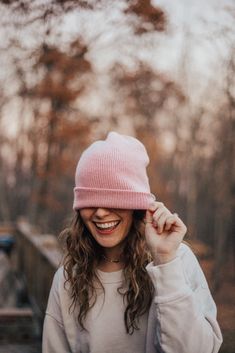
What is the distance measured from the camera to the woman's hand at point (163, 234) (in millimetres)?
1522

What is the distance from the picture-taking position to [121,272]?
5.69ft

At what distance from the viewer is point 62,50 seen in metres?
10.2

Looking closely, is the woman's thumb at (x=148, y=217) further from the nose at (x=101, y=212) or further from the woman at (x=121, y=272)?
the nose at (x=101, y=212)

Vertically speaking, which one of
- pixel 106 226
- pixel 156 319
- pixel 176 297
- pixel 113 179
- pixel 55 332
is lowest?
pixel 55 332

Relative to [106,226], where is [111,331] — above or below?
below

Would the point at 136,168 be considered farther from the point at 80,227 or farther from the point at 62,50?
the point at 62,50

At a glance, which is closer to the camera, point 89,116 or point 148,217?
point 148,217

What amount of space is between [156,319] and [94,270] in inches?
10.3

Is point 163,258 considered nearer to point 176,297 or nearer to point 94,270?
point 176,297

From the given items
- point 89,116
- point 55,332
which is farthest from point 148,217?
point 89,116

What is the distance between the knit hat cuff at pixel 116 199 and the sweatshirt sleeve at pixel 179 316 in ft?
0.69

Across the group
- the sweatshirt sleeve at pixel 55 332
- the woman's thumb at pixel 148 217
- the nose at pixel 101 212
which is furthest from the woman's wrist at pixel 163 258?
the sweatshirt sleeve at pixel 55 332

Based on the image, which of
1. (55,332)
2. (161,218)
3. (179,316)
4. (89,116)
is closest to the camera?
A: (179,316)

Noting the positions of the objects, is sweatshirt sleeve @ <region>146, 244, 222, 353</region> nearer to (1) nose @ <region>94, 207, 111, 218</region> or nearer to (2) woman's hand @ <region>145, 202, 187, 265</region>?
(2) woman's hand @ <region>145, 202, 187, 265</region>
